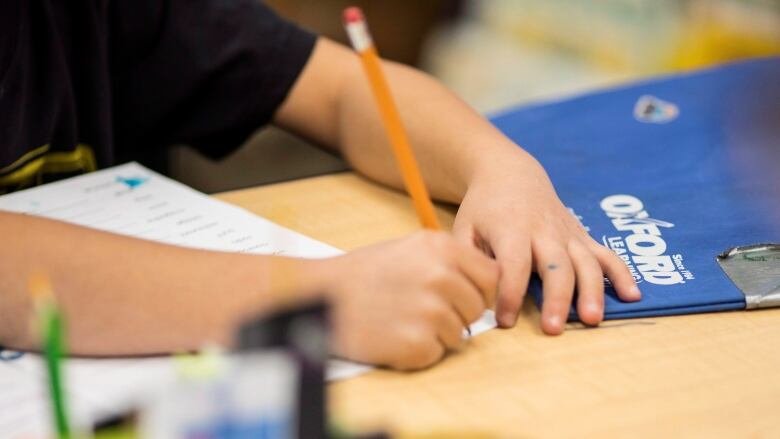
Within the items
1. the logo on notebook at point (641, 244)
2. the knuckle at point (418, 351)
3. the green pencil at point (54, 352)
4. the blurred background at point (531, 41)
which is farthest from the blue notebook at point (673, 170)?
the blurred background at point (531, 41)

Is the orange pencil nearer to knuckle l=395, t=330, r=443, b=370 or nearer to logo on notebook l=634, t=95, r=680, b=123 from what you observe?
knuckle l=395, t=330, r=443, b=370

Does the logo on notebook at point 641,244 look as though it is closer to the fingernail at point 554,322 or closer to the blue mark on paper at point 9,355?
the fingernail at point 554,322

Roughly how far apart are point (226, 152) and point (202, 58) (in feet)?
0.39

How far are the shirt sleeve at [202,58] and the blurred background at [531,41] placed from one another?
1.53 feet

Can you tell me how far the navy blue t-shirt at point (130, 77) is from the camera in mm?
862

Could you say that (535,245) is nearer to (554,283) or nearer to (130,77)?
(554,283)

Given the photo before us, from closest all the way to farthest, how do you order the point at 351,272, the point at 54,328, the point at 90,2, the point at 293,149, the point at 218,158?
1. the point at 54,328
2. the point at 351,272
3. the point at 90,2
4. the point at 218,158
5. the point at 293,149

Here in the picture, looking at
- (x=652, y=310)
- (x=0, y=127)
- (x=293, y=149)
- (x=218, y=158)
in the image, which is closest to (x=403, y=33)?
(x=293, y=149)

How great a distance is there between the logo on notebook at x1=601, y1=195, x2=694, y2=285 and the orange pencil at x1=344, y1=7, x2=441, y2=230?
0.16 meters

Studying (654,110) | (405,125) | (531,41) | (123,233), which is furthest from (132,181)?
(531,41)

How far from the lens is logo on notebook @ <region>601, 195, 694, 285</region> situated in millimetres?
687

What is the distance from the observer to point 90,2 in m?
0.91

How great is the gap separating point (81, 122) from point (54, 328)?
67cm

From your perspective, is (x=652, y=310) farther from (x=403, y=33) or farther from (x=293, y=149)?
(x=403, y=33)
